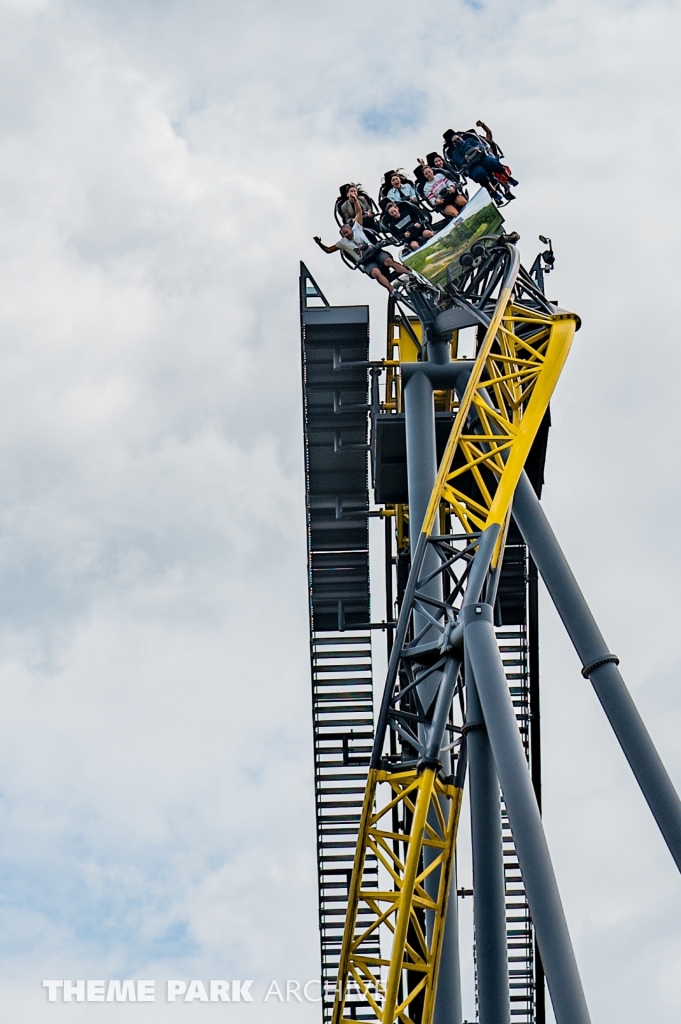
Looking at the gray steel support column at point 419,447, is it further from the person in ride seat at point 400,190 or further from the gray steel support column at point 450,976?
the gray steel support column at point 450,976

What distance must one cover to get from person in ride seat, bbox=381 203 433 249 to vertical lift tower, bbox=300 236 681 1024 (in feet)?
2.82

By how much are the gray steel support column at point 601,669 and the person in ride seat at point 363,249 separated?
4.02 meters

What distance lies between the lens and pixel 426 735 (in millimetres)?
15922

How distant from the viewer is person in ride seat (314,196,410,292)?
19750 mm

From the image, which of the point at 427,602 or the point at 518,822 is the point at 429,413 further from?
the point at 518,822

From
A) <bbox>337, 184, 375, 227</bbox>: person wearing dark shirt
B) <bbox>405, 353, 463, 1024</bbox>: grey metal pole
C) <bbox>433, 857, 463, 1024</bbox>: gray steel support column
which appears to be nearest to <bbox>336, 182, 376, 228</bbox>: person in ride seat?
<bbox>337, 184, 375, 227</bbox>: person wearing dark shirt

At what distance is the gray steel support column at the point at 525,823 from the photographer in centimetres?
1298

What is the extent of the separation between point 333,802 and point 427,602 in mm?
8505

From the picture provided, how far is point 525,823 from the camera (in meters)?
13.8

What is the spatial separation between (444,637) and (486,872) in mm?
2534

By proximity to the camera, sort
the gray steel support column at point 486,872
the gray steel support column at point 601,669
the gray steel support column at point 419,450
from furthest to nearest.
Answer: the gray steel support column at point 419,450
the gray steel support column at point 601,669
the gray steel support column at point 486,872

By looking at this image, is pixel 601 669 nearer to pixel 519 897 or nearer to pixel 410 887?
pixel 410 887

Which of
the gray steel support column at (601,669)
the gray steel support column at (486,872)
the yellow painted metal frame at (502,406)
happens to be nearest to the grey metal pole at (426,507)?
the yellow painted metal frame at (502,406)

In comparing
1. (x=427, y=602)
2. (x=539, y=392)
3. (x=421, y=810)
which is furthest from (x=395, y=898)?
(x=539, y=392)
